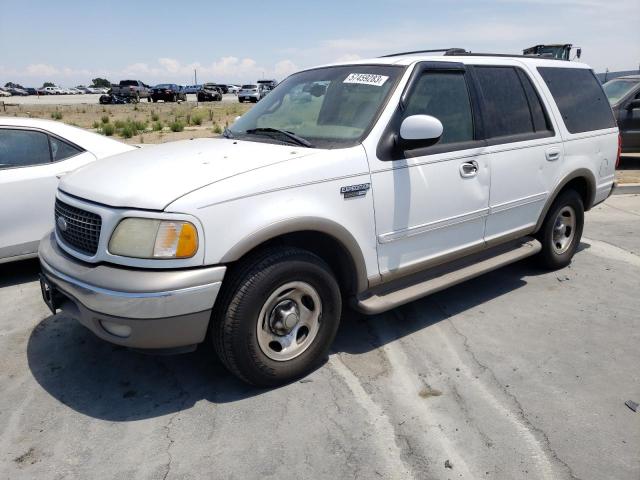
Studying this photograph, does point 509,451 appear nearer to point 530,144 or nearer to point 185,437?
point 185,437

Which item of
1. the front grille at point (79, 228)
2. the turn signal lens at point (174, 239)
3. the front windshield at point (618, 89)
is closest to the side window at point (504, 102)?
the turn signal lens at point (174, 239)

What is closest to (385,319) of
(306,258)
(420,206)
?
(420,206)

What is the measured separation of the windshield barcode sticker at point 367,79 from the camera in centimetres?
373

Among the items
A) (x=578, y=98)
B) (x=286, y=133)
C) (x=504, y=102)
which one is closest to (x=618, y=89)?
(x=578, y=98)

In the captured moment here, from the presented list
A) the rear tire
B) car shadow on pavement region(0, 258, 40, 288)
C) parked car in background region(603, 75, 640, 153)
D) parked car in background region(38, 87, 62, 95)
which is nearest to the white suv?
the rear tire

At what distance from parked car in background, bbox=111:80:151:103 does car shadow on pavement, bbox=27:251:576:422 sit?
150ft

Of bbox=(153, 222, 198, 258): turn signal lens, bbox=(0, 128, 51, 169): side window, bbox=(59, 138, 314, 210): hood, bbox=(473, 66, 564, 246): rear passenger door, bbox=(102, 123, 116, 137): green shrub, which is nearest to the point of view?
bbox=(153, 222, 198, 258): turn signal lens

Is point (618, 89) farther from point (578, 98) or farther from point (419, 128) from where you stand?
point (419, 128)

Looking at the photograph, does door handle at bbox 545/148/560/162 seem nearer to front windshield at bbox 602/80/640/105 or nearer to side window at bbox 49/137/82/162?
side window at bbox 49/137/82/162

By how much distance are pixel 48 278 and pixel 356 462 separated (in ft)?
6.88

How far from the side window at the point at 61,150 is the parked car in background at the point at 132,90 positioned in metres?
43.9

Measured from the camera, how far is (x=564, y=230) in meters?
5.34

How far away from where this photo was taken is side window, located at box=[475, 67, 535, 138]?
4.23 meters

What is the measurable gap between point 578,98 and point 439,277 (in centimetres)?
249
